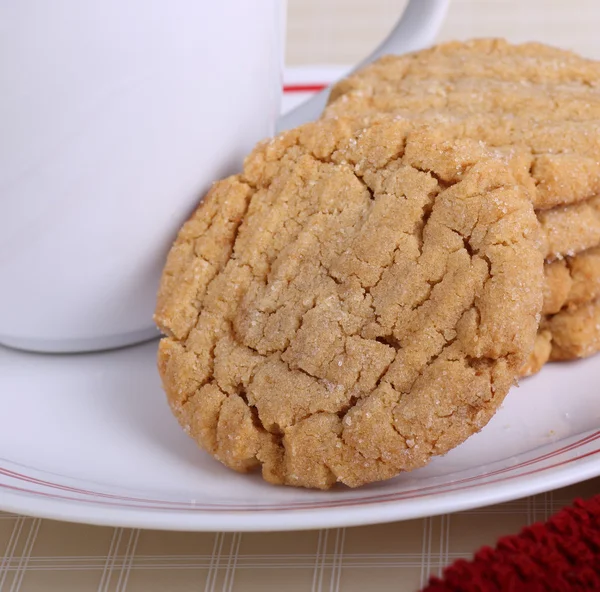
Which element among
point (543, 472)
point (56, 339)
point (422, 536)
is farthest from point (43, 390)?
point (543, 472)

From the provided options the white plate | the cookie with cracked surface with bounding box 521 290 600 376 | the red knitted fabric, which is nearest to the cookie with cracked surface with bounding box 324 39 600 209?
the cookie with cracked surface with bounding box 521 290 600 376

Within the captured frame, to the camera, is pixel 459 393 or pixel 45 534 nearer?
pixel 459 393

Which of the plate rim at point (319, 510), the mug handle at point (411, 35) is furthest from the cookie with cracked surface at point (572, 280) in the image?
the mug handle at point (411, 35)

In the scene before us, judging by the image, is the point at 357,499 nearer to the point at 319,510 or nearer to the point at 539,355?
the point at 319,510

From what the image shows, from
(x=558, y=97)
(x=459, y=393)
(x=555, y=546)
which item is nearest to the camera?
(x=555, y=546)

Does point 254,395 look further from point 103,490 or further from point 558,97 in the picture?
point 558,97

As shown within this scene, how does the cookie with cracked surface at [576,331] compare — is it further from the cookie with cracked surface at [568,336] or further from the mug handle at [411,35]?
the mug handle at [411,35]
